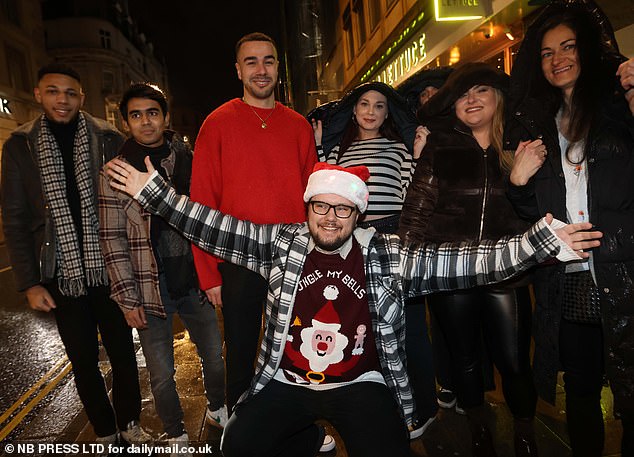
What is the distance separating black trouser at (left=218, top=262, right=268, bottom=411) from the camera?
8.30 ft

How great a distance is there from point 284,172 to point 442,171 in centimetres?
98

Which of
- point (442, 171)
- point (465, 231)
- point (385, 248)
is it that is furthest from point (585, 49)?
point (385, 248)

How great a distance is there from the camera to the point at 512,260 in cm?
199

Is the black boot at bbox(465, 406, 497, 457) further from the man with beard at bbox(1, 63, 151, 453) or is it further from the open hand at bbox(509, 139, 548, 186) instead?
the man with beard at bbox(1, 63, 151, 453)

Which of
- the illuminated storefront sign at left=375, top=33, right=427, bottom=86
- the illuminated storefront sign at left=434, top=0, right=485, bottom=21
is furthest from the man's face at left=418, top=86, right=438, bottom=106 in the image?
the illuminated storefront sign at left=375, top=33, right=427, bottom=86

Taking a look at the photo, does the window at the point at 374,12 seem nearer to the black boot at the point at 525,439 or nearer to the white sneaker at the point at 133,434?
the black boot at the point at 525,439

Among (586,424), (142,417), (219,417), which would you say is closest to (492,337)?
(586,424)

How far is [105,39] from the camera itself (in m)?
49.6

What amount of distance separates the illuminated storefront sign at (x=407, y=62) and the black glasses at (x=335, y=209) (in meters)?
7.96

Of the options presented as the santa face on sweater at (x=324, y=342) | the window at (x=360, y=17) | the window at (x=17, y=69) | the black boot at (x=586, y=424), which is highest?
the window at (x=17, y=69)

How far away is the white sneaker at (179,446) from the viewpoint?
2756mm

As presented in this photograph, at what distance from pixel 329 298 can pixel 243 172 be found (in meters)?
0.95

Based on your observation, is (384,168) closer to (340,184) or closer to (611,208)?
(340,184)

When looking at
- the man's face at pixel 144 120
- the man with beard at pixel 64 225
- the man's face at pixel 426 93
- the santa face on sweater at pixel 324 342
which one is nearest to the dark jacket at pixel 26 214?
the man with beard at pixel 64 225
